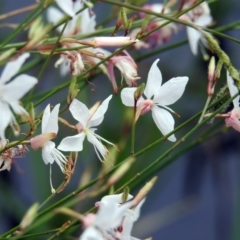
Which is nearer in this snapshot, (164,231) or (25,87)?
(25,87)

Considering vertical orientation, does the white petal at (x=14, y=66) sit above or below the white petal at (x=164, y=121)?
above

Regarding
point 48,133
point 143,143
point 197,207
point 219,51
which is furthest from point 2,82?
point 197,207

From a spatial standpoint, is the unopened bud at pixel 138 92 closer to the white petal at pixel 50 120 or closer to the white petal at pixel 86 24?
the white petal at pixel 50 120

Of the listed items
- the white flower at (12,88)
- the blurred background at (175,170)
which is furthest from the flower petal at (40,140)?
the blurred background at (175,170)

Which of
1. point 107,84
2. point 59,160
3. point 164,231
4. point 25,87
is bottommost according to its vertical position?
point 164,231

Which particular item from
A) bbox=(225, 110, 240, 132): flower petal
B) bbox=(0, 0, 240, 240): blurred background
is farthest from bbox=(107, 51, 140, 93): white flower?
bbox=(0, 0, 240, 240): blurred background

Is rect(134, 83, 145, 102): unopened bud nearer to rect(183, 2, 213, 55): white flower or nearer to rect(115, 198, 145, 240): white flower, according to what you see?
rect(115, 198, 145, 240): white flower

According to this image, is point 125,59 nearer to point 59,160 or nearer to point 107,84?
point 59,160

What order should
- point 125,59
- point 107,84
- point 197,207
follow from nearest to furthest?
point 125,59 → point 107,84 → point 197,207
